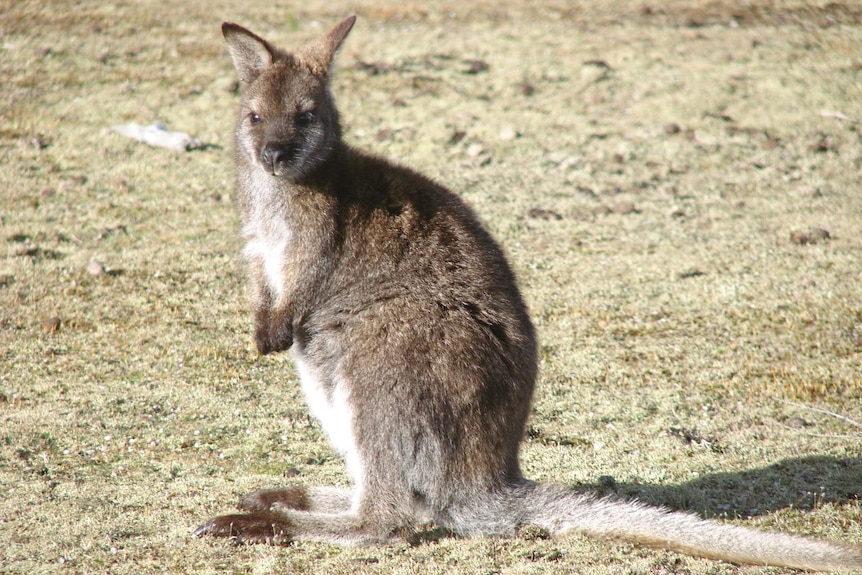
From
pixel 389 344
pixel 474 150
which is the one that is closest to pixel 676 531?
→ pixel 389 344

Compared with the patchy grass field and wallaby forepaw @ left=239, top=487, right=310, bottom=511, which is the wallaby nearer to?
wallaby forepaw @ left=239, top=487, right=310, bottom=511

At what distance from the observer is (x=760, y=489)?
4277 millimetres

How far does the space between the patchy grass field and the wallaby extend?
0.47 ft

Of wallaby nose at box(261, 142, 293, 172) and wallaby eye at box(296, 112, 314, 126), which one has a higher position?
wallaby eye at box(296, 112, 314, 126)

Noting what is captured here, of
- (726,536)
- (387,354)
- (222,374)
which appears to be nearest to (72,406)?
(222,374)

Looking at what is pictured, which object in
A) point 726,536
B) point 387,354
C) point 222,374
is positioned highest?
point 387,354

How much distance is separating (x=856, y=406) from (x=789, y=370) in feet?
1.46

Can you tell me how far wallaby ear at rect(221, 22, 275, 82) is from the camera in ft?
13.4

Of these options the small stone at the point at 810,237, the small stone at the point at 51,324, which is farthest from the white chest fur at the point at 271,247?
the small stone at the point at 810,237

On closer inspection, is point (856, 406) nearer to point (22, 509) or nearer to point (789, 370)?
point (789, 370)

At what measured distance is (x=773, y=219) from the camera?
739 cm

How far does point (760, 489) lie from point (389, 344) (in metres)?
1.93

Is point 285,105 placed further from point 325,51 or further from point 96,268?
point 96,268

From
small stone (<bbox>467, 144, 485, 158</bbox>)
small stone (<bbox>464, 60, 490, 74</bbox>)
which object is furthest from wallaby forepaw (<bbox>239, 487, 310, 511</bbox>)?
small stone (<bbox>464, 60, 490, 74</bbox>)
